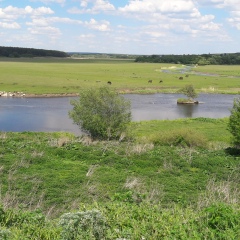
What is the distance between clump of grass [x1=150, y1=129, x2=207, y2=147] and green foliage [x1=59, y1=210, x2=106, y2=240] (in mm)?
18338

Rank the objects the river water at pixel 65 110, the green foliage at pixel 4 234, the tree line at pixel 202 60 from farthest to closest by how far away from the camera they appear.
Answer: the tree line at pixel 202 60
the river water at pixel 65 110
the green foliage at pixel 4 234

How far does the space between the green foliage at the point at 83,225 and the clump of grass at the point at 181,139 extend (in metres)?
18.3

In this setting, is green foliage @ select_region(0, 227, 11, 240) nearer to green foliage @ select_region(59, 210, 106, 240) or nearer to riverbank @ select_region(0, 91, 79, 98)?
green foliage @ select_region(59, 210, 106, 240)

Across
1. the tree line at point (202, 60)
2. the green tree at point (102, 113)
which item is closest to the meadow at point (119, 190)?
the green tree at point (102, 113)

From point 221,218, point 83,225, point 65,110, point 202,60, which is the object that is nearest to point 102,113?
point 221,218

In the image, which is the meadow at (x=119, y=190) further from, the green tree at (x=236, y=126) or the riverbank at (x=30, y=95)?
the riverbank at (x=30, y=95)

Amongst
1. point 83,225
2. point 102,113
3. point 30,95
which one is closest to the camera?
point 83,225

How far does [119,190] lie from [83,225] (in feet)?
23.5

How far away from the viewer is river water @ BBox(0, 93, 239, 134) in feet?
136

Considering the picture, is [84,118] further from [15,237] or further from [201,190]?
[15,237]

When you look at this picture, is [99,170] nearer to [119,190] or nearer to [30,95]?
[119,190]

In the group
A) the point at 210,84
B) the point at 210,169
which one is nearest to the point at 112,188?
the point at 210,169

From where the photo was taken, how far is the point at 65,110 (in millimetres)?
50875

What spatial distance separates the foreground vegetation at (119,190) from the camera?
31.3 ft
